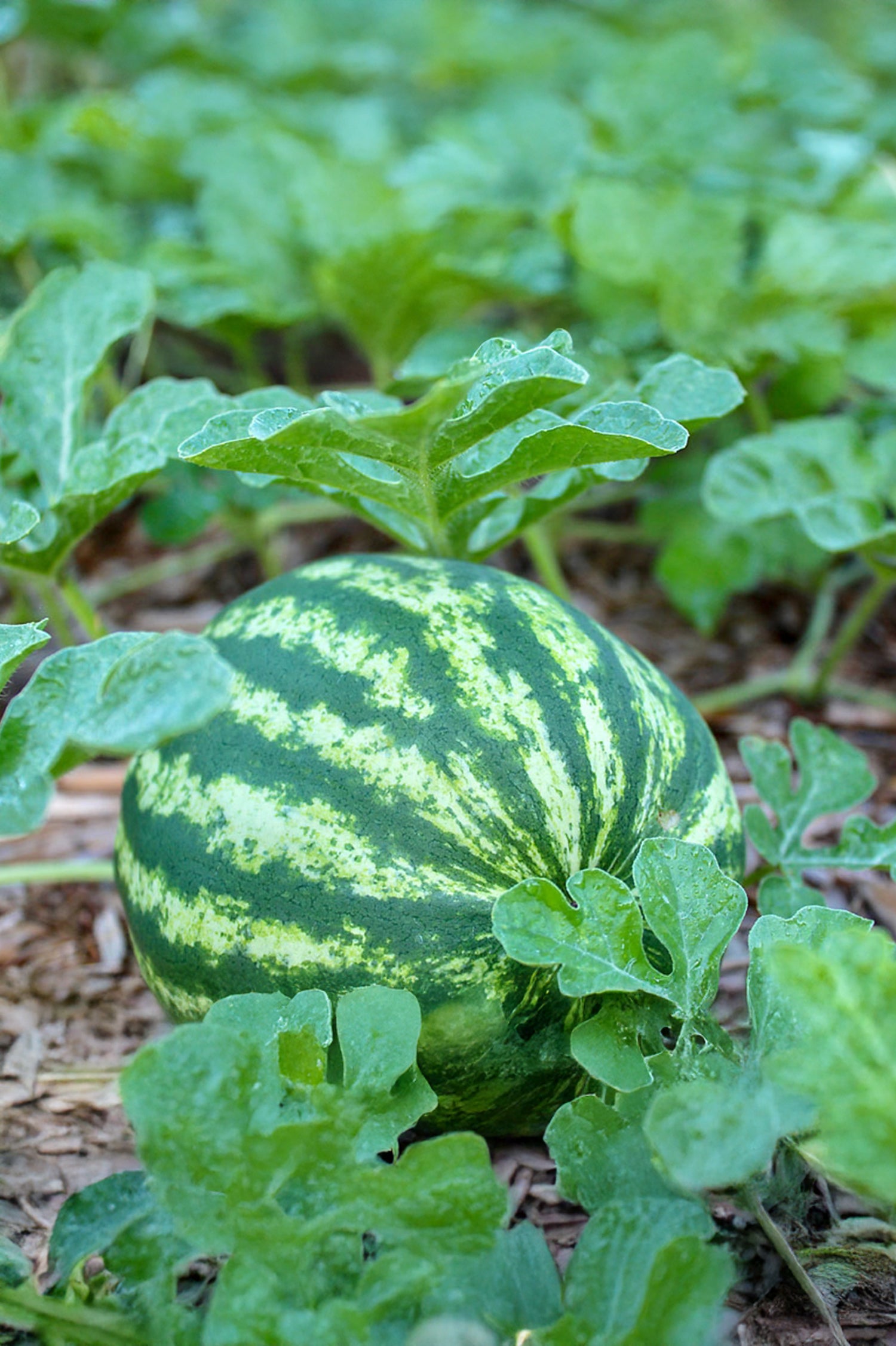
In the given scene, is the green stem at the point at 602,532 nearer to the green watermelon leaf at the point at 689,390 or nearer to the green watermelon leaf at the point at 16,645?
the green watermelon leaf at the point at 689,390

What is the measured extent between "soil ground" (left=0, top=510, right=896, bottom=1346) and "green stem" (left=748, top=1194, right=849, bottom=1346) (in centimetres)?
2

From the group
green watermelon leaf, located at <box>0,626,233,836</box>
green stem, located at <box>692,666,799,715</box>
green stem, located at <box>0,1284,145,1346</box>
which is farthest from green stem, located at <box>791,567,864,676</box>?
green stem, located at <box>0,1284,145,1346</box>

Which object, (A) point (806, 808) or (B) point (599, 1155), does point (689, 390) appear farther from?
(B) point (599, 1155)

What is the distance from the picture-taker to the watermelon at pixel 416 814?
46.7 inches

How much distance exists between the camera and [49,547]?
1.57 m

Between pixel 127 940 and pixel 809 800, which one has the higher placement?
pixel 809 800

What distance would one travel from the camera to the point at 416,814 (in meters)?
1.19

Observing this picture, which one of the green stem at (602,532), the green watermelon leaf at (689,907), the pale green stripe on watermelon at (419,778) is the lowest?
the green stem at (602,532)

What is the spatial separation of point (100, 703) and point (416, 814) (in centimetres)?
34

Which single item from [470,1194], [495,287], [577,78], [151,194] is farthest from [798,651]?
[577,78]

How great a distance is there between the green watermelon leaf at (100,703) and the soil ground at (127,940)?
57 centimetres

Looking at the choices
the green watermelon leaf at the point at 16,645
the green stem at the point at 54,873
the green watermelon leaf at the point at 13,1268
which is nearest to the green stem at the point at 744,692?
the green stem at the point at 54,873

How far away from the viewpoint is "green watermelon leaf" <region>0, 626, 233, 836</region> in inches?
38.8

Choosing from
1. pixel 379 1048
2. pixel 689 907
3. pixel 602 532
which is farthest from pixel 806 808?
pixel 602 532
